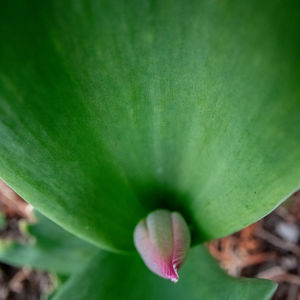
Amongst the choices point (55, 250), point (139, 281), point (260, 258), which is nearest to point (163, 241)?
point (139, 281)

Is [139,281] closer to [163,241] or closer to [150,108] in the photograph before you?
[163,241]

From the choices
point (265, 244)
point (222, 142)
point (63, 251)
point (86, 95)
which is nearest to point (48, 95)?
point (86, 95)

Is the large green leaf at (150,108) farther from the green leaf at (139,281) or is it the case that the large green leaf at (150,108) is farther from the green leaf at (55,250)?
the green leaf at (55,250)

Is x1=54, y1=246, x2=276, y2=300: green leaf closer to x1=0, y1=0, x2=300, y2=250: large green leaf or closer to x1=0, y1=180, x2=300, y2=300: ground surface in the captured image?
x1=0, y1=0, x2=300, y2=250: large green leaf

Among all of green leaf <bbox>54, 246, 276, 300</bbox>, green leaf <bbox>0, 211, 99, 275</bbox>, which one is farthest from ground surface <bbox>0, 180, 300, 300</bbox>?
green leaf <bbox>54, 246, 276, 300</bbox>

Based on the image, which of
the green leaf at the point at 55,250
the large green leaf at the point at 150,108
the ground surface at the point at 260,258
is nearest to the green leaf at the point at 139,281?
the large green leaf at the point at 150,108

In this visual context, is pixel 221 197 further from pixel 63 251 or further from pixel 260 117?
pixel 63 251
